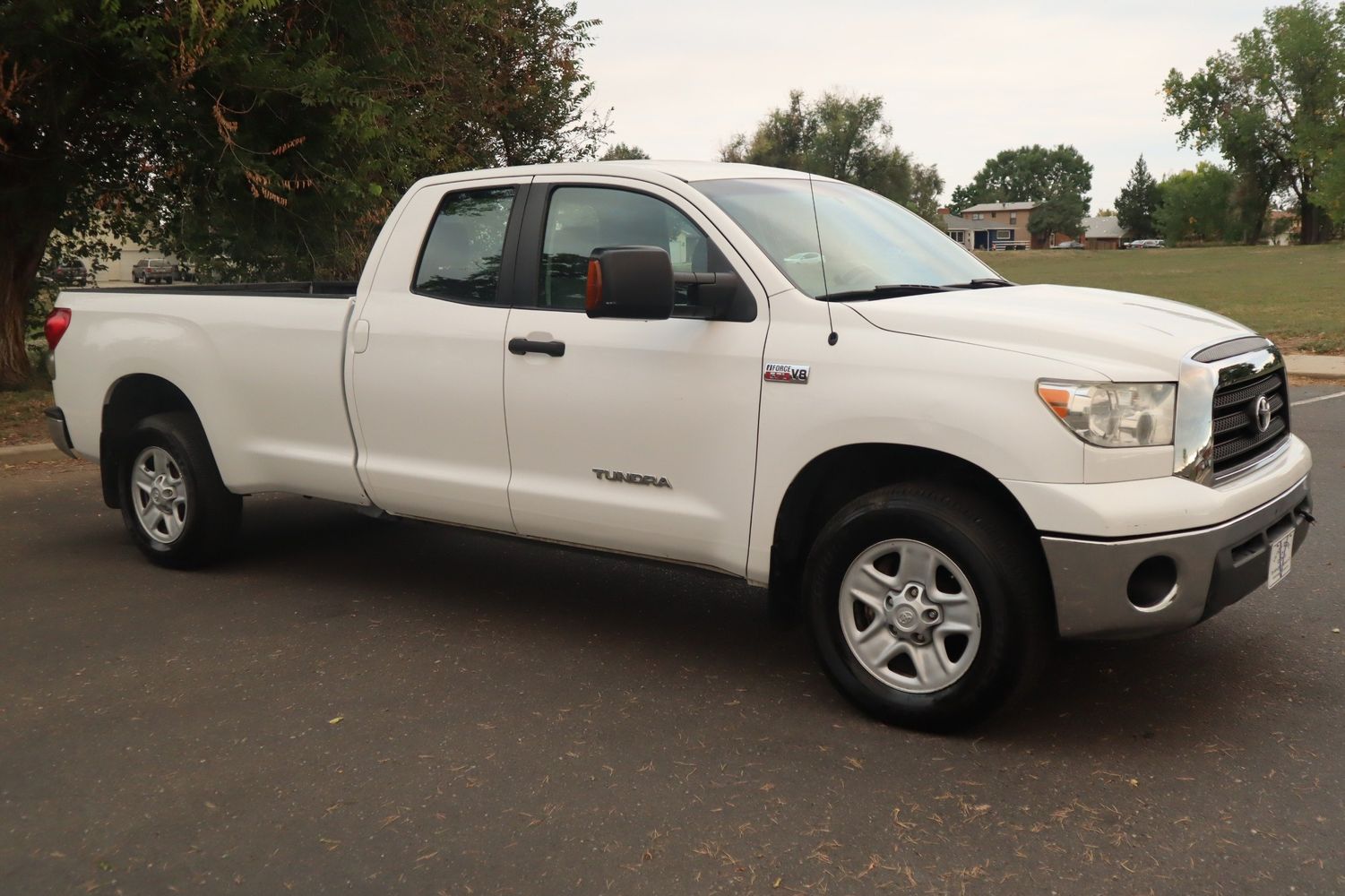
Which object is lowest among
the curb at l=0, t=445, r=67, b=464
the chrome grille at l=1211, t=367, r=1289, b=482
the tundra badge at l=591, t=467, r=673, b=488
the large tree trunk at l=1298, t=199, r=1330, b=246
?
the curb at l=0, t=445, r=67, b=464

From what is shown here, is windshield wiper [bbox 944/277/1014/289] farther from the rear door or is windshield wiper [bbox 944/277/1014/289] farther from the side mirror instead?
the rear door

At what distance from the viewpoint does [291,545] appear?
24.3ft

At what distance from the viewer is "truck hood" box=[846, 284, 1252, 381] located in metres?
4.05

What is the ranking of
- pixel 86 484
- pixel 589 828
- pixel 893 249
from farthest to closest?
pixel 86 484 → pixel 893 249 → pixel 589 828

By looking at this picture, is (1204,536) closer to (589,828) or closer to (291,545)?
(589,828)

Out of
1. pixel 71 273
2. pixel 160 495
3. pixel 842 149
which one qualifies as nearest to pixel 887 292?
pixel 160 495

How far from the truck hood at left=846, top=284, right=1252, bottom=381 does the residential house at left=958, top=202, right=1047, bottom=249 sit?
177251mm

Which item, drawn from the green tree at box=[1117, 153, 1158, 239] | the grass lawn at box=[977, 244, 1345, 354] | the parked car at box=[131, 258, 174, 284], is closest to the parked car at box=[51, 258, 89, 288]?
the grass lawn at box=[977, 244, 1345, 354]

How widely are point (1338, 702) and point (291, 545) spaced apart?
5346mm

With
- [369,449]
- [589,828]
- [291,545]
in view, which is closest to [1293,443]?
[589,828]

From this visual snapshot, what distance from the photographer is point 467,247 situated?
5648 mm

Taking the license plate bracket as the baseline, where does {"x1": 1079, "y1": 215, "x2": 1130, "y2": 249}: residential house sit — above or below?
above

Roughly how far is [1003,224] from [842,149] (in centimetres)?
9698

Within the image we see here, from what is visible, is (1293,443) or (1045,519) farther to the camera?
(1293,443)
